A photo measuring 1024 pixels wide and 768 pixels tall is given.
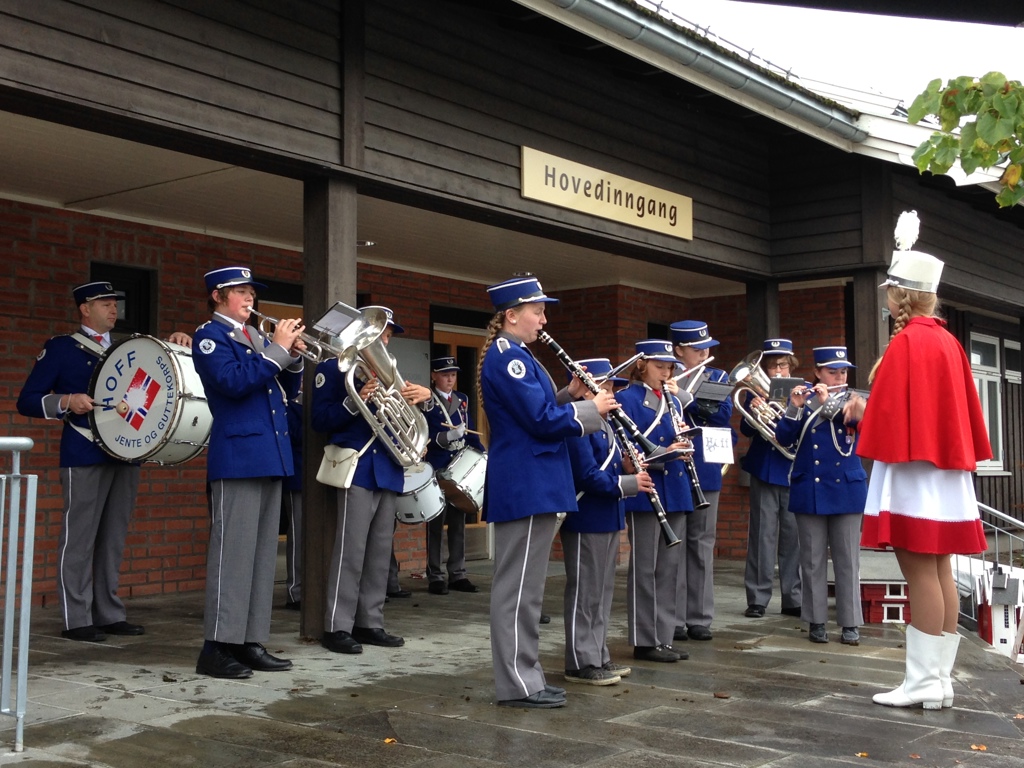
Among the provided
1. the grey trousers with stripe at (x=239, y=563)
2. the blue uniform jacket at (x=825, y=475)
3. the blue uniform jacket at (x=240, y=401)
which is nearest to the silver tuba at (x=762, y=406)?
the blue uniform jacket at (x=825, y=475)

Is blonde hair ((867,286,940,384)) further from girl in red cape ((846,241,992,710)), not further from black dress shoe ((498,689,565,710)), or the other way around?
black dress shoe ((498,689,565,710))

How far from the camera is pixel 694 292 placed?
13641 millimetres

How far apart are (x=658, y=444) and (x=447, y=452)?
117 inches

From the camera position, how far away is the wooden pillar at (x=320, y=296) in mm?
6637

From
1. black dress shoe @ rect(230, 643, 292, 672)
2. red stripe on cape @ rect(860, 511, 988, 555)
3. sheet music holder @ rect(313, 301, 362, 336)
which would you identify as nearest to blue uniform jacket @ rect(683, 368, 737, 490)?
red stripe on cape @ rect(860, 511, 988, 555)

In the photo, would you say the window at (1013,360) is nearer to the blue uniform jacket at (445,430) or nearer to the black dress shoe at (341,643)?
the blue uniform jacket at (445,430)

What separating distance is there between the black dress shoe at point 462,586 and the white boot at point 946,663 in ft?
16.3

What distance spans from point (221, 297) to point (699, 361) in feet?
10.8

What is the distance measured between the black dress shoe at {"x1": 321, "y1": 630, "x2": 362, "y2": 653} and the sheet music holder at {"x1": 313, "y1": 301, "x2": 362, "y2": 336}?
171 cm

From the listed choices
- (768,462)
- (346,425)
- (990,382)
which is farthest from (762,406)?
(990,382)

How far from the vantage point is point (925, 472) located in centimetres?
531

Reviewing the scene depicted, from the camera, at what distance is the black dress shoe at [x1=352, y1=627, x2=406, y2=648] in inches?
269

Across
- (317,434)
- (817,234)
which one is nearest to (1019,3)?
(317,434)

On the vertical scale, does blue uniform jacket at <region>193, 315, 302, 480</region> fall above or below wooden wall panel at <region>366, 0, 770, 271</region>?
below
